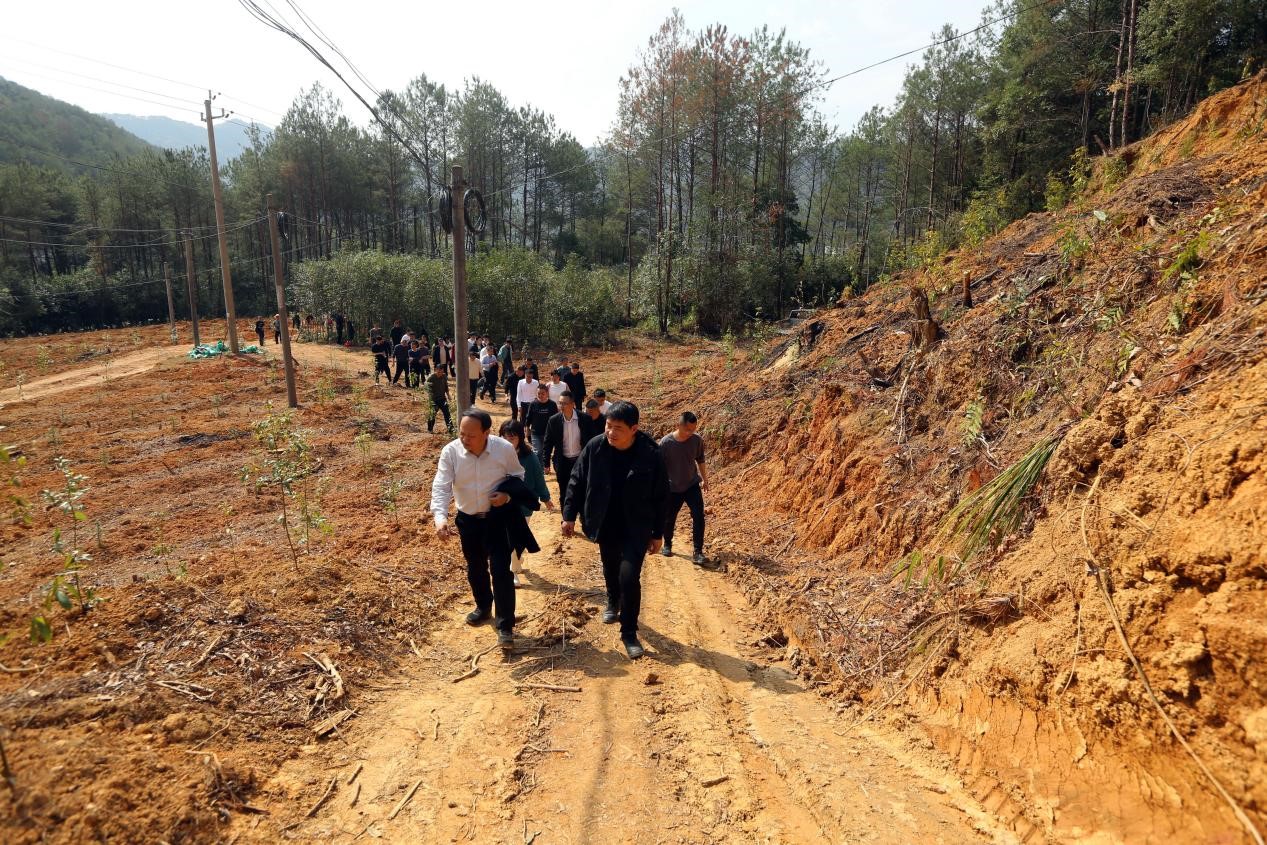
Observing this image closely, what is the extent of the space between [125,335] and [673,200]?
105ft

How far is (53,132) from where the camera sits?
75125 millimetres

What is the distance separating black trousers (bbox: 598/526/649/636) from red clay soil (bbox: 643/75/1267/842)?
1289 mm

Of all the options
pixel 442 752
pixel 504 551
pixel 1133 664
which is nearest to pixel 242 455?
pixel 504 551

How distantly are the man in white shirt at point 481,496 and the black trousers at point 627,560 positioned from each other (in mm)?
733

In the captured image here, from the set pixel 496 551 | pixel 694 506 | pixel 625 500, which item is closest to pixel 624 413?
pixel 625 500

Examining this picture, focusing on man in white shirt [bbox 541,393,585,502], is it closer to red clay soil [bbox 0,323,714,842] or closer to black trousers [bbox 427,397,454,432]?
red clay soil [bbox 0,323,714,842]

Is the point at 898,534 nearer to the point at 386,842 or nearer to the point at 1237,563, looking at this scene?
the point at 1237,563

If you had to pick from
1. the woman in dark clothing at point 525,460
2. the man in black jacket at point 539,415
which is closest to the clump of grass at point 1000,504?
the woman in dark clothing at point 525,460

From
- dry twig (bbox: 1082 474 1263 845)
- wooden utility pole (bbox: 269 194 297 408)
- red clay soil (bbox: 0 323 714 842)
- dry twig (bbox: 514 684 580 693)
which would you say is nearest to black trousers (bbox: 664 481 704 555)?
red clay soil (bbox: 0 323 714 842)

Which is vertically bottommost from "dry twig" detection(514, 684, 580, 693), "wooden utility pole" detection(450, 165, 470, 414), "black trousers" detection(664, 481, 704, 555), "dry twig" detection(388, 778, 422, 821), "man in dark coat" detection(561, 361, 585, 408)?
"dry twig" detection(514, 684, 580, 693)

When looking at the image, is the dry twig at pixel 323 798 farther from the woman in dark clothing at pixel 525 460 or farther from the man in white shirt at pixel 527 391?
the man in white shirt at pixel 527 391

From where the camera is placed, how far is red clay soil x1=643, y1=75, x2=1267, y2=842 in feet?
8.45

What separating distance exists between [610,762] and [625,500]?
66.5 inches

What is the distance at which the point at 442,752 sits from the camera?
3.43 metres
